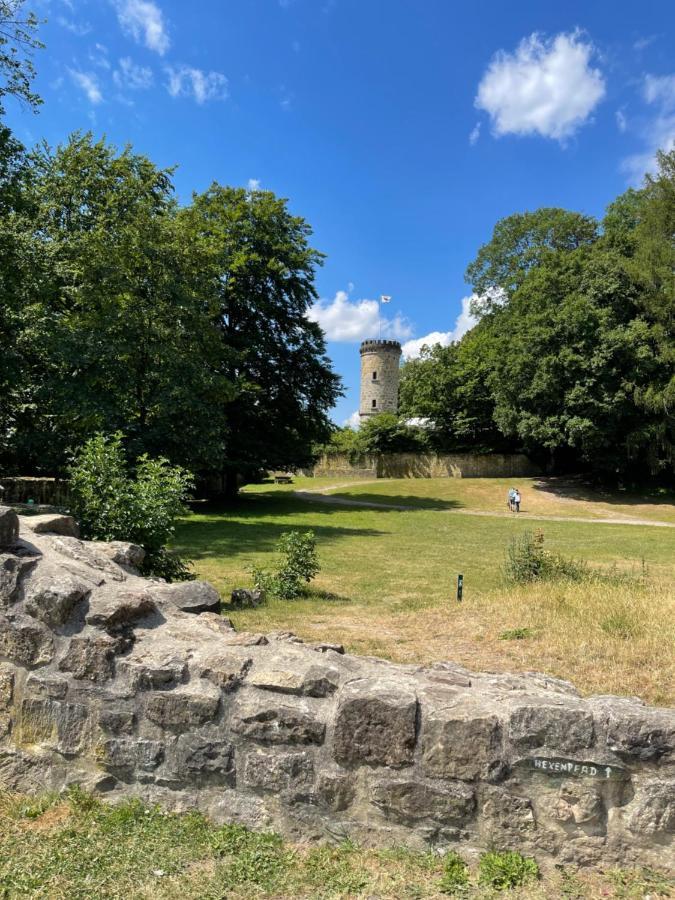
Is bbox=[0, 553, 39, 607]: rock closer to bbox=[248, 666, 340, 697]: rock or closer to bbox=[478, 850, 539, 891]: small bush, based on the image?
bbox=[248, 666, 340, 697]: rock

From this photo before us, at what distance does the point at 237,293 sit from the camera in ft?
88.8

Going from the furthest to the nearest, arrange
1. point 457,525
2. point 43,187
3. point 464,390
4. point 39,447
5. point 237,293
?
point 464,390
point 237,293
point 457,525
point 43,187
point 39,447

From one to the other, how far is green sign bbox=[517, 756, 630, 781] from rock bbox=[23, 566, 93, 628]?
263cm

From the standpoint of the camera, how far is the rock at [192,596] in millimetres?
4730

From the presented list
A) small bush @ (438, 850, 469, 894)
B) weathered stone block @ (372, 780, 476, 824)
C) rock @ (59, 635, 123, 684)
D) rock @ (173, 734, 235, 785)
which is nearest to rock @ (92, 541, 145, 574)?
rock @ (59, 635, 123, 684)

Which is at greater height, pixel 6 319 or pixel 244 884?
pixel 6 319

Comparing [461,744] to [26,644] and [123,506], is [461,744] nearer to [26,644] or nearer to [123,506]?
[26,644]

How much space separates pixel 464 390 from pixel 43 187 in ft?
106

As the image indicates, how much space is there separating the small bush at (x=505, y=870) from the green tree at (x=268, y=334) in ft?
76.0

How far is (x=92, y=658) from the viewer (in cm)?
328

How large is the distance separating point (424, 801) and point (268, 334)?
87.2 ft

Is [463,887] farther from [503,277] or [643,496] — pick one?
[503,277]

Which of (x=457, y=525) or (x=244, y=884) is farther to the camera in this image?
(x=457, y=525)

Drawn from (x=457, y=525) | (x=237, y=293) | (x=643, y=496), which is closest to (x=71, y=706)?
(x=457, y=525)
